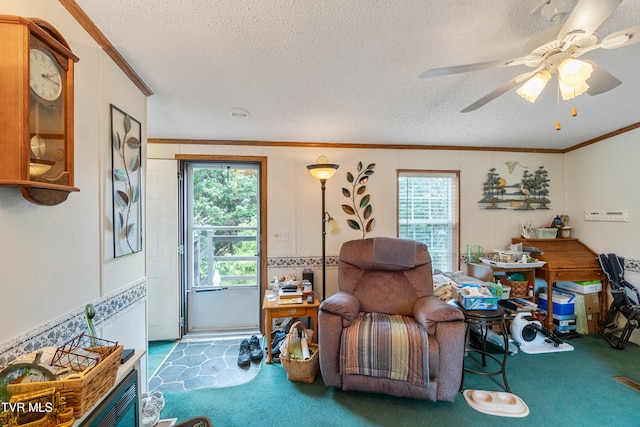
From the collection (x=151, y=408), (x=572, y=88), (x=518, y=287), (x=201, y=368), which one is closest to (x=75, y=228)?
(x=151, y=408)

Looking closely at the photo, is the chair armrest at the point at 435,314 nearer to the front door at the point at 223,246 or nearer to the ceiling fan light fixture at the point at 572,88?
the ceiling fan light fixture at the point at 572,88

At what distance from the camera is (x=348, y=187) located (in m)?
3.31

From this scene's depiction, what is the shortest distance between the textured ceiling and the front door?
2.01 feet

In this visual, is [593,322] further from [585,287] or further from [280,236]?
[280,236]

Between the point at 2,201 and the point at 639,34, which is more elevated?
the point at 639,34

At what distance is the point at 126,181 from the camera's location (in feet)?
5.45

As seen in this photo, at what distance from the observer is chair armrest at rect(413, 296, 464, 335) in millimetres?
1918

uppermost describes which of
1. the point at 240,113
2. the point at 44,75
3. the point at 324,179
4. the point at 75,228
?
the point at 240,113

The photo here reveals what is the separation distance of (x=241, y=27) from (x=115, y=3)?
20.6 inches

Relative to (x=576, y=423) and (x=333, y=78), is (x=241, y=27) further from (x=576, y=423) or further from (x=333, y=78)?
(x=576, y=423)

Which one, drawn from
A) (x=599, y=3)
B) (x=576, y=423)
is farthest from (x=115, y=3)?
(x=576, y=423)

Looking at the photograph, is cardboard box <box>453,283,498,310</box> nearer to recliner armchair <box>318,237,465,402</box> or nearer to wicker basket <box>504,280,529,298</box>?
recliner armchair <box>318,237,465,402</box>

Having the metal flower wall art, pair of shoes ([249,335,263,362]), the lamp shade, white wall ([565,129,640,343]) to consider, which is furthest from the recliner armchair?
white wall ([565,129,640,343])

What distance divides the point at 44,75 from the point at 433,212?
11.6 feet
